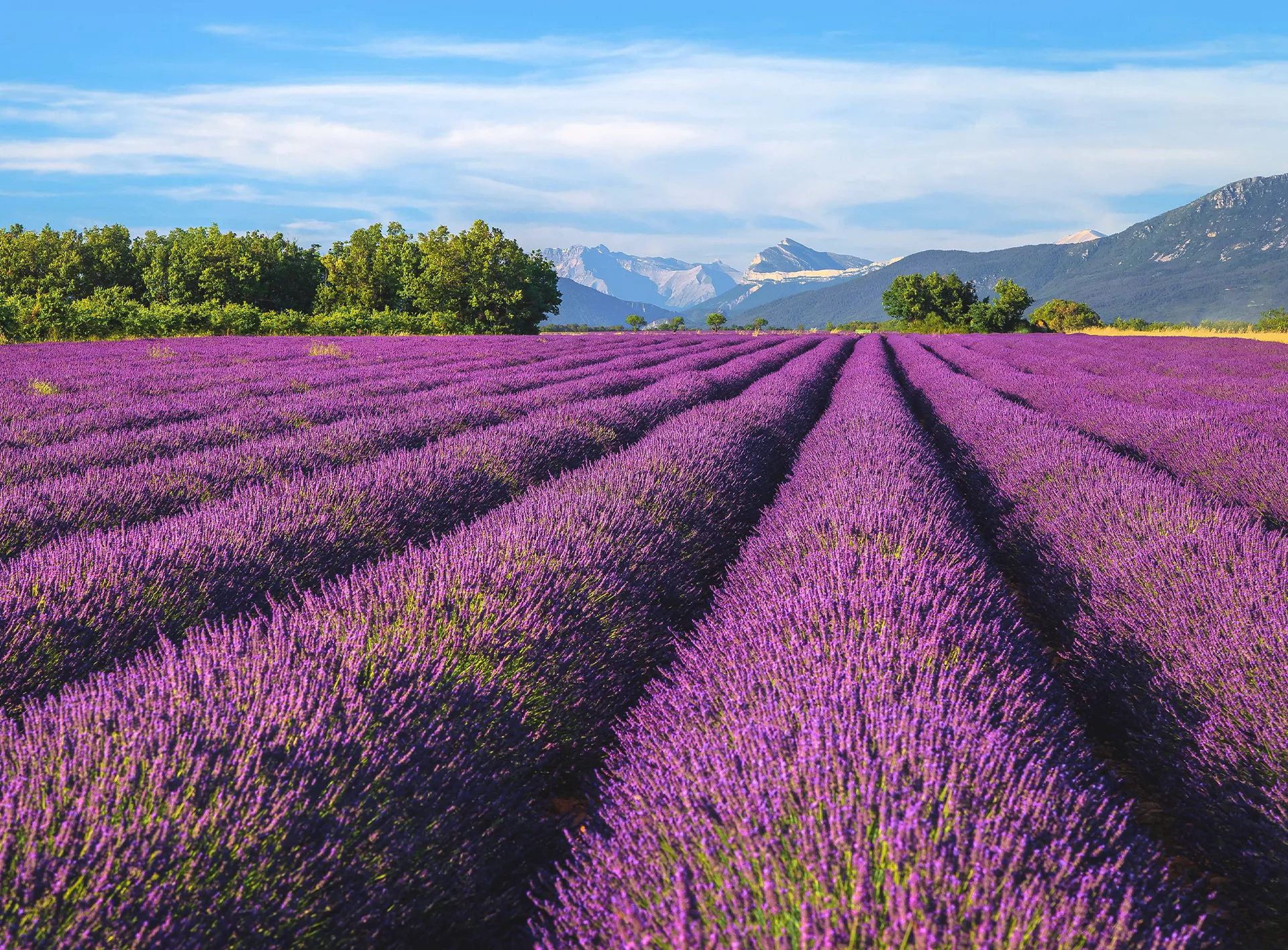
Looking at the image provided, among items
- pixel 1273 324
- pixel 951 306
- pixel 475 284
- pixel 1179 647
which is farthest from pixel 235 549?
pixel 951 306

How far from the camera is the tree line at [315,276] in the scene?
38.8 m

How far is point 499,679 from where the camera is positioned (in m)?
1.87

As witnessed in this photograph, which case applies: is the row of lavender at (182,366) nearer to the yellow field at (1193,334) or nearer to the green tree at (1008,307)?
the yellow field at (1193,334)

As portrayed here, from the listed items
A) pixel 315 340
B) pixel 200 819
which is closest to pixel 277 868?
pixel 200 819

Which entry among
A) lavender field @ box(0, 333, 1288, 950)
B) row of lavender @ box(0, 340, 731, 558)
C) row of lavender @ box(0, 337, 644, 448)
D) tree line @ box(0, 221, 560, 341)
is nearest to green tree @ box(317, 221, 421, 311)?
tree line @ box(0, 221, 560, 341)

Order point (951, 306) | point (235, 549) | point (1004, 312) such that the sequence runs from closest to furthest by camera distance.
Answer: point (235, 549) < point (1004, 312) < point (951, 306)

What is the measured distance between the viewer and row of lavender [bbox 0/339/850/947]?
44.0 inches

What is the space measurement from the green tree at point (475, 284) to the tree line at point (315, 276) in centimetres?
6

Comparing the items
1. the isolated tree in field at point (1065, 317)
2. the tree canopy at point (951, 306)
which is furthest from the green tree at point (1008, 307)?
the isolated tree in field at point (1065, 317)

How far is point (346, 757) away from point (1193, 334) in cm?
4900

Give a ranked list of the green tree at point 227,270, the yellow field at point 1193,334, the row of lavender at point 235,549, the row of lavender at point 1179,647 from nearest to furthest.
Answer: the row of lavender at point 1179,647 → the row of lavender at point 235,549 → the yellow field at point 1193,334 → the green tree at point 227,270

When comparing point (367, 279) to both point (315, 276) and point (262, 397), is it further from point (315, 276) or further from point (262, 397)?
point (262, 397)

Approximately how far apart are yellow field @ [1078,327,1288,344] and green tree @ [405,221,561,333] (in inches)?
1368

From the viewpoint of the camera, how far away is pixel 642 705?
2080 mm
